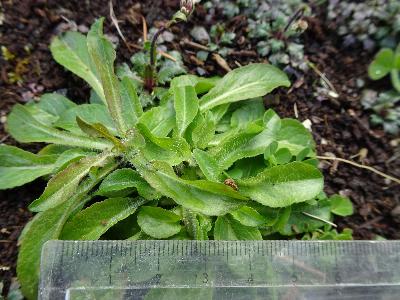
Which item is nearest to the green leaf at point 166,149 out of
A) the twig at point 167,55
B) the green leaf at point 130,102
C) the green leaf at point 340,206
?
the green leaf at point 130,102

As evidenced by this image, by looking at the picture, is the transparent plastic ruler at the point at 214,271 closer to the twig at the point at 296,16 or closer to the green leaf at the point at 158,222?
the green leaf at the point at 158,222

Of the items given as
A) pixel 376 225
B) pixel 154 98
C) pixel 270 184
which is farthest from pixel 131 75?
pixel 376 225

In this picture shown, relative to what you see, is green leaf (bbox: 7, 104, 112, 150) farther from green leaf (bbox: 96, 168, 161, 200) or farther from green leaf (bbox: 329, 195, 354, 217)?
green leaf (bbox: 329, 195, 354, 217)

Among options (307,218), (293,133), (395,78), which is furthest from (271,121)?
(395,78)

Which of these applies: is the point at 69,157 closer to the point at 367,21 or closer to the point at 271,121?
the point at 271,121

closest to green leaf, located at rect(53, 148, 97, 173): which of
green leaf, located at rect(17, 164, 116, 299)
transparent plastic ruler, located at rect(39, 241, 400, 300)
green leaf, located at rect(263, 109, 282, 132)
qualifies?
green leaf, located at rect(17, 164, 116, 299)

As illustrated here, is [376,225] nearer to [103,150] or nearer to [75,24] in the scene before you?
[103,150]
